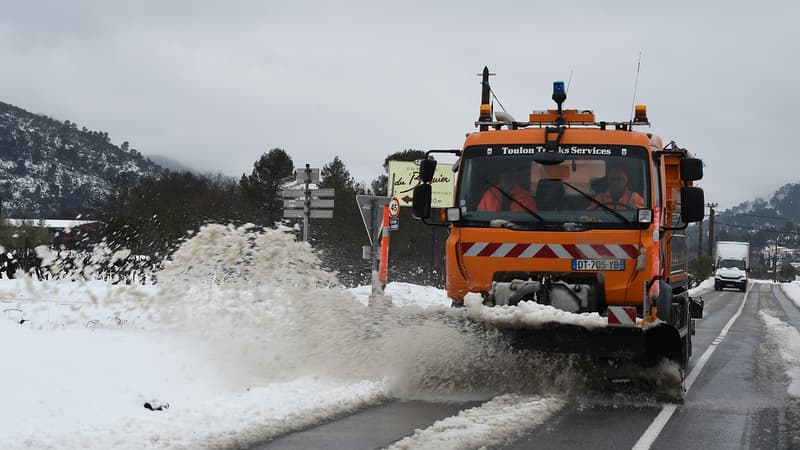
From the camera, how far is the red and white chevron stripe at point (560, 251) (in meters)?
8.47

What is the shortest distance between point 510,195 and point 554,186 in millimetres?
450

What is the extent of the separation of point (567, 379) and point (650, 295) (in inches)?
50.1

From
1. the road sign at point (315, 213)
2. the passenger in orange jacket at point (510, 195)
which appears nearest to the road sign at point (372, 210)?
the road sign at point (315, 213)

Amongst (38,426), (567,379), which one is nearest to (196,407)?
(38,426)

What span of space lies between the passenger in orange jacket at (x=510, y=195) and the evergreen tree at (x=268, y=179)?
5317 centimetres

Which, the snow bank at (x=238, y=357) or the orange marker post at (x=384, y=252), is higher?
the orange marker post at (x=384, y=252)

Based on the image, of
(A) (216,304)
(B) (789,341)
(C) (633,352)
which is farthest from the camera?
(B) (789,341)

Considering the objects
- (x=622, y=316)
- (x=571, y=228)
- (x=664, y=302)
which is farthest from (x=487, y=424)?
(x=664, y=302)

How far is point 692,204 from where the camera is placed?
892cm

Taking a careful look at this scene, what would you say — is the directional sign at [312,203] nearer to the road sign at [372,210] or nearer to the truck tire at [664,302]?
the road sign at [372,210]

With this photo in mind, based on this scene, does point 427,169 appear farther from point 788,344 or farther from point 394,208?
point 788,344

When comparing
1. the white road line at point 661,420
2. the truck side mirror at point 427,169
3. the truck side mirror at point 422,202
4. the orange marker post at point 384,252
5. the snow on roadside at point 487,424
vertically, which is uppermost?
the truck side mirror at point 427,169

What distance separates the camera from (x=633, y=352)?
8336 mm

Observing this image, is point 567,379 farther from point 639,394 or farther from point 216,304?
point 216,304
